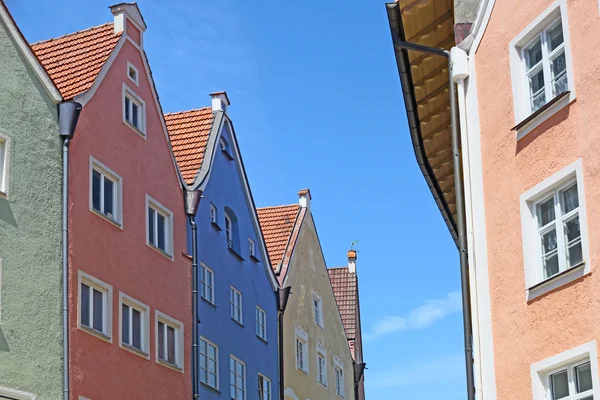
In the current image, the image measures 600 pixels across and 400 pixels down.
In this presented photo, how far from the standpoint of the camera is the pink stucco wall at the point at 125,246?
24.3 metres

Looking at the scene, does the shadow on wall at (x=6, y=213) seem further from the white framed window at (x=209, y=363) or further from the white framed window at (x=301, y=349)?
the white framed window at (x=301, y=349)

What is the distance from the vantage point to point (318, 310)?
4297 cm

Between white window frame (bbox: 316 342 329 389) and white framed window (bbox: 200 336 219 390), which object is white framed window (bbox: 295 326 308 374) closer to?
white window frame (bbox: 316 342 329 389)

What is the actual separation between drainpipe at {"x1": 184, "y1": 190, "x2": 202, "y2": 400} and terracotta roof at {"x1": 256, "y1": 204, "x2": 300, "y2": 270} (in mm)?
9494

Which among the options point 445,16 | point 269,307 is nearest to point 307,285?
point 269,307

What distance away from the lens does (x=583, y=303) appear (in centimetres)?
1595

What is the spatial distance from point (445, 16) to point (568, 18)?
4.65m

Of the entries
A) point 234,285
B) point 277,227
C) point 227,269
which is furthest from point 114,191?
point 277,227

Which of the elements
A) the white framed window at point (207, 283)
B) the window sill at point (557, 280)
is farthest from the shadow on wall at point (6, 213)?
the window sill at point (557, 280)

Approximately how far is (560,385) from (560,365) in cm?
46

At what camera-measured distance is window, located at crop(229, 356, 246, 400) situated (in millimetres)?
32416

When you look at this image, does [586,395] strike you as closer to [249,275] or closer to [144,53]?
[144,53]

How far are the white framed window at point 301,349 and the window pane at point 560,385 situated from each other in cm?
2266

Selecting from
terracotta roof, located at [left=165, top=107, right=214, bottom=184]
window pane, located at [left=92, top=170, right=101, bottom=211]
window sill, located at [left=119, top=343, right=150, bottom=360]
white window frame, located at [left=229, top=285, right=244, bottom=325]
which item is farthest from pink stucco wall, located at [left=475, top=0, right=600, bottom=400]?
white window frame, located at [left=229, top=285, right=244, bottom=325]
